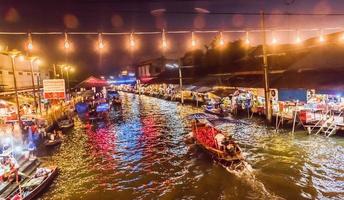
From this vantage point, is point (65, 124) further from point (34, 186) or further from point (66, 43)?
point (34, 186)

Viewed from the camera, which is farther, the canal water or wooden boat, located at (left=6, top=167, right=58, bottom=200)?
the canal water

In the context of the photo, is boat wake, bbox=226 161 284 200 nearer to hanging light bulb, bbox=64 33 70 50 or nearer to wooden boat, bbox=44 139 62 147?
hanging light bulb, bbox=64 33 70 50

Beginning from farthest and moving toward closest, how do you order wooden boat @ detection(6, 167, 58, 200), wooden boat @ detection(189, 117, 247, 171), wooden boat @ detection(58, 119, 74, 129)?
wooden boat @ detection(58, 119, 74, 129) → wooden boat @ detection(189, 117, 247, 171) → wooden boat @ detection(6, 167, 58, 200)

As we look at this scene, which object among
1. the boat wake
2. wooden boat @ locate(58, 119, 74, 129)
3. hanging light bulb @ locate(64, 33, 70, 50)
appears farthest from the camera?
wooden boat @ locate(58, 119, 74, 129)

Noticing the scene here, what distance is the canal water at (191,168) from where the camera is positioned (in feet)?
51.7

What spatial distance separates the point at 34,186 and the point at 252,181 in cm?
1229

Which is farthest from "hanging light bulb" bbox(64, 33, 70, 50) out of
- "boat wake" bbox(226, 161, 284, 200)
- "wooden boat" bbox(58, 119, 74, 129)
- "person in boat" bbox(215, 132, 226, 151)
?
"wooden boat" bbox(58, 119, 74, 129)

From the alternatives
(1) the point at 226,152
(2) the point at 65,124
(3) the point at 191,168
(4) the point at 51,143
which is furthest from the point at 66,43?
(2) the point at 65,124

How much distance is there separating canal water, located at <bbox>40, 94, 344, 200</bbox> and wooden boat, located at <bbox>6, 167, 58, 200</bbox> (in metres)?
0.50

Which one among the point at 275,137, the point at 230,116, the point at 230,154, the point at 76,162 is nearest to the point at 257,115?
the point at 230,116

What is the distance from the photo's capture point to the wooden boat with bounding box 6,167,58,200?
14.9 metres

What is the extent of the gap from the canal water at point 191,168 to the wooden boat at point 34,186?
503 millimetres

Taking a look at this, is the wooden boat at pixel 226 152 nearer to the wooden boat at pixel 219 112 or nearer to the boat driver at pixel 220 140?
the boat driver at pixel 220 140

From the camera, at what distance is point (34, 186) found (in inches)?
642
